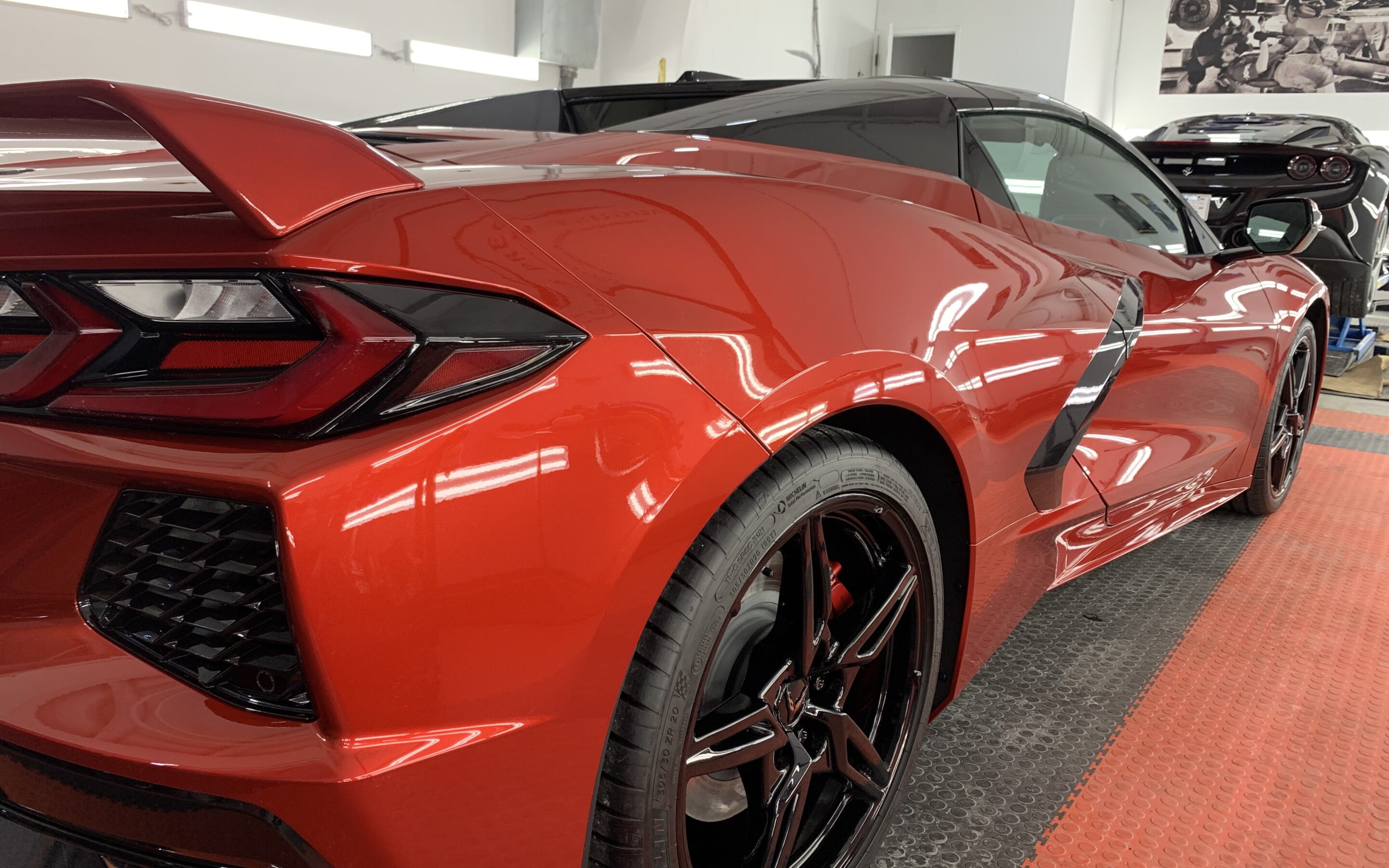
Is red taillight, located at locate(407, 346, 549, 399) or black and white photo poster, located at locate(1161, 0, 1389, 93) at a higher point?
black and white photo poster, located at locate(1161, 0, 1389, 93)

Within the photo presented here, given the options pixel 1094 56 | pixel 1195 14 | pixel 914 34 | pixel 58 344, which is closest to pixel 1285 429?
pixel 58 344

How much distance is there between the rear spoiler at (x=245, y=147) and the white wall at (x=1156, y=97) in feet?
39.1

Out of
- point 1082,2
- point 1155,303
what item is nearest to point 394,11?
point 1155,303

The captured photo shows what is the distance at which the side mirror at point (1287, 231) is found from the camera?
7.73 ft

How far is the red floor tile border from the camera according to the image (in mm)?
1455

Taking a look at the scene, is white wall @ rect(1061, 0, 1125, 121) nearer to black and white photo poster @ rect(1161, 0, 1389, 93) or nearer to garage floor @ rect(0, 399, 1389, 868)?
black and white photo poster @ rect(1161, 0, 1389, 93)

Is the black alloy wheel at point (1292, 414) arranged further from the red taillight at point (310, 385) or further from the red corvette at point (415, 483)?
the red taillight at point (310, 385)

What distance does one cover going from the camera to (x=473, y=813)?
2.55 ft

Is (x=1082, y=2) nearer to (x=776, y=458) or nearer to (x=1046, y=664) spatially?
(x=1046, y=664)

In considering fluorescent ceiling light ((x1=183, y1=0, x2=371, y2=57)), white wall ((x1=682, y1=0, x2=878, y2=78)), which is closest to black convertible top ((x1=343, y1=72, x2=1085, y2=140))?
fluorescent ceiling light ((x1=183, y1=0, x2=371, y2=57))

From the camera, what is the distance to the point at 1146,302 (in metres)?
1.89

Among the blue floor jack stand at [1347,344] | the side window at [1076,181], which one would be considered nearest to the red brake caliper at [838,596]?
Answer: the side window at [1076,181]

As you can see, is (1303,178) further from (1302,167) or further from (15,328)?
(15,328)

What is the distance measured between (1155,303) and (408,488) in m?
1.69
